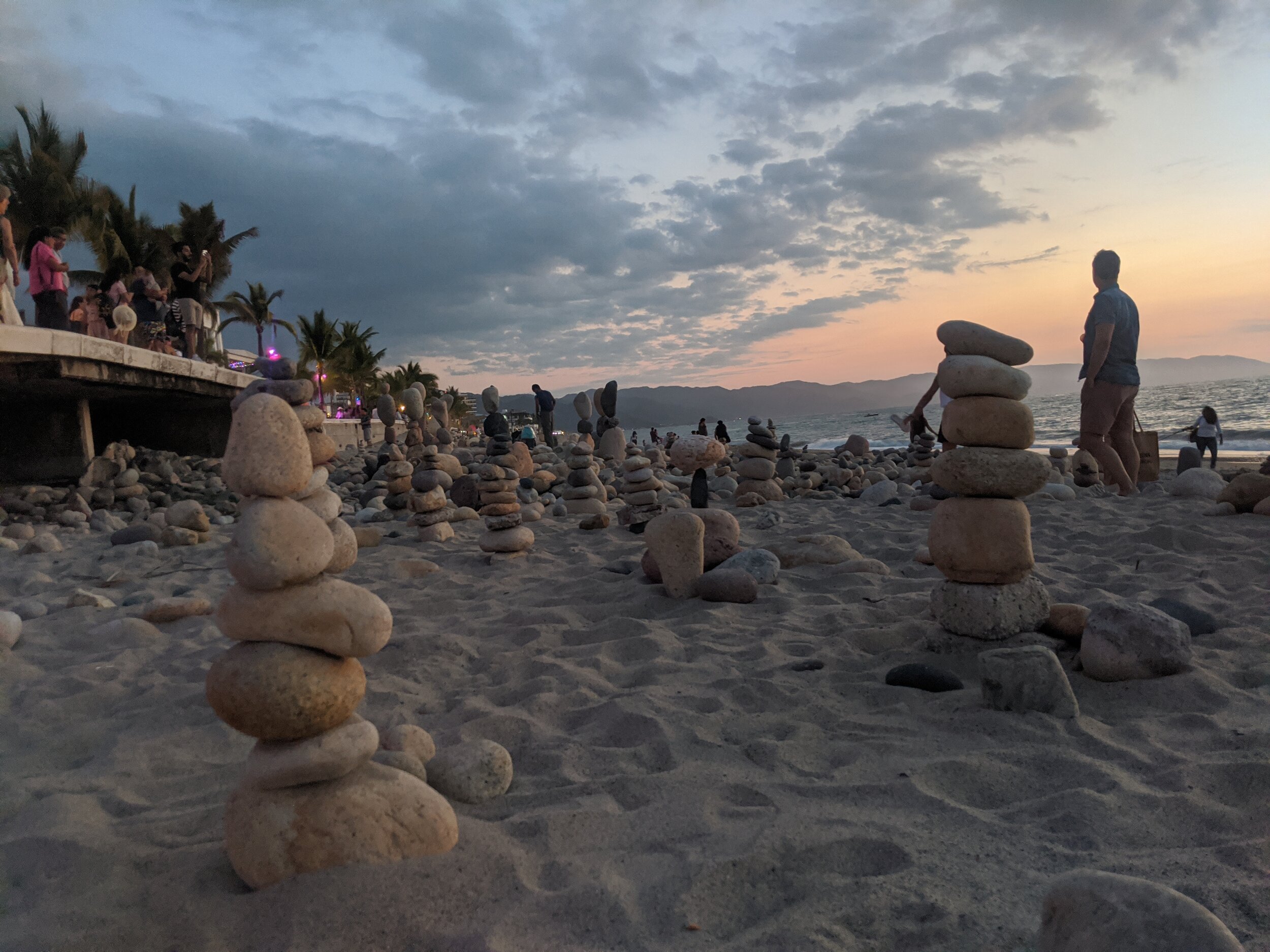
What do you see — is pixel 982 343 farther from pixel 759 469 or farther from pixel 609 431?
pixel 609 431

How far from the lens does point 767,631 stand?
4207 mm

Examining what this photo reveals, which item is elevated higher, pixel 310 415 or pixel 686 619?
pixel 310 415

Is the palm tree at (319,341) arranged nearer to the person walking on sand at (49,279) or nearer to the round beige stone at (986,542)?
the person walking on sand at (49,279)

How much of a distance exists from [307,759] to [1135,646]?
10.8 ft

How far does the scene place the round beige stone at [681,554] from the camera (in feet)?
16.5

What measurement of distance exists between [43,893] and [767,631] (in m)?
3.27

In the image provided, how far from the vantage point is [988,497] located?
3793 mm

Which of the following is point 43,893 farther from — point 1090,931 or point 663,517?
point 663,517

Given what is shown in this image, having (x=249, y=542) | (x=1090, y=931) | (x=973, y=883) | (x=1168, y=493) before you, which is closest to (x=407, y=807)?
(x=249, y=542)

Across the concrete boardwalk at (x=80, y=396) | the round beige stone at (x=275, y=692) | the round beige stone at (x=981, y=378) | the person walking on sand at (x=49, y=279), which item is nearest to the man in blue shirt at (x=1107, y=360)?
the round beige stone at (x=981, y=378)

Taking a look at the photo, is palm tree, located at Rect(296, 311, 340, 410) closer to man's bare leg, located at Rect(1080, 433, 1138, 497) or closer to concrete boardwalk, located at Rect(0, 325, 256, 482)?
concrete boardwalk, located at Rect(0, 325, 256, 482)

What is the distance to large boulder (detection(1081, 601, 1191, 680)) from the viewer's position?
314 centimetres

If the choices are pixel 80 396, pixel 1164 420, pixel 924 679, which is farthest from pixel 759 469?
pixel 1164 420

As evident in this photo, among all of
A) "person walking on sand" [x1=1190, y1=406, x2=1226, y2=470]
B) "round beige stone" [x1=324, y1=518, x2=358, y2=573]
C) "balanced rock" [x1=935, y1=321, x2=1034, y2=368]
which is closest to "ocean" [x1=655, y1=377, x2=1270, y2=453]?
"person walking on sand" [x1=1190, y1=406, x2=1226, y2=470]
